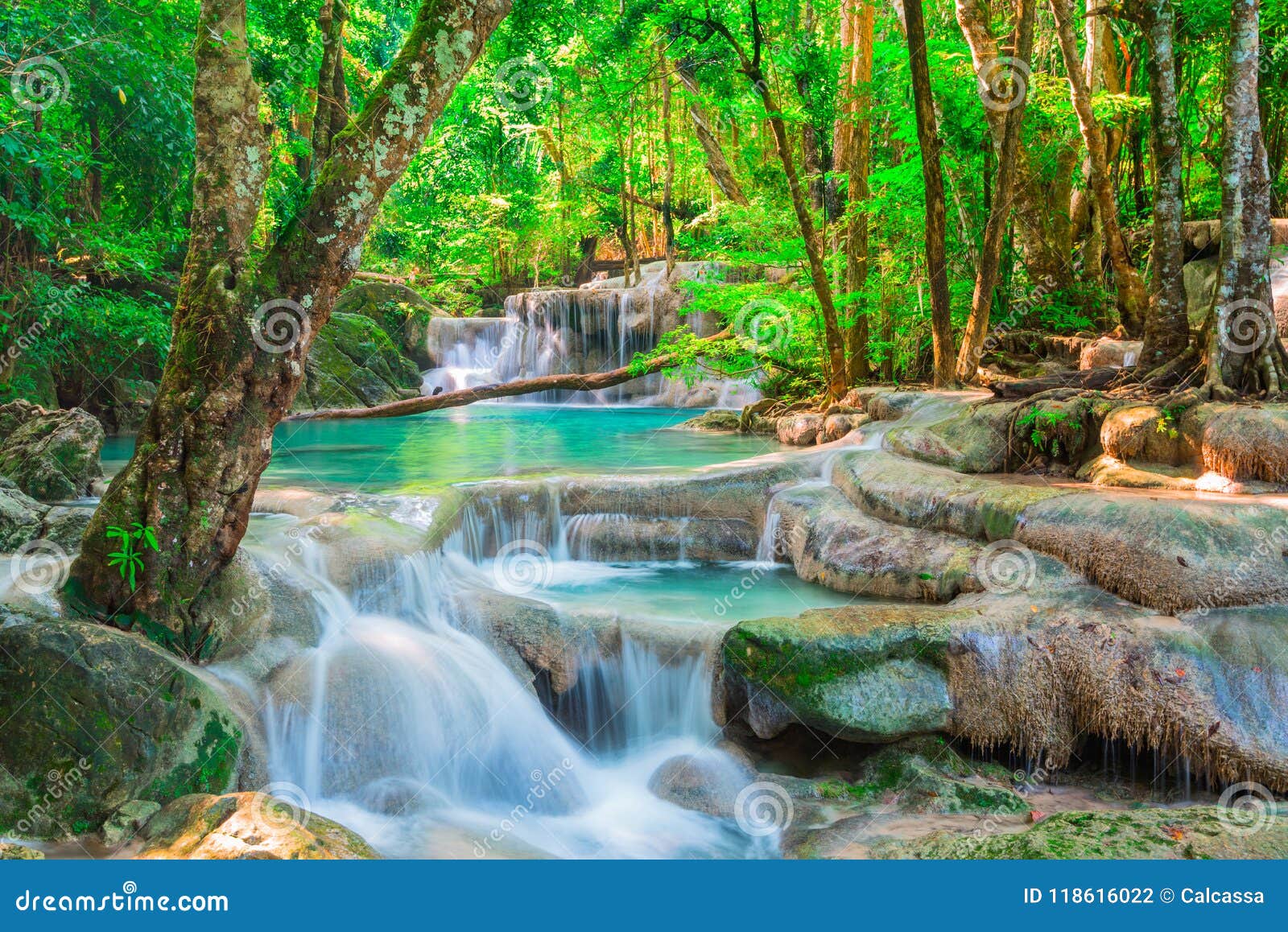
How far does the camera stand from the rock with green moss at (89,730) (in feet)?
13.1

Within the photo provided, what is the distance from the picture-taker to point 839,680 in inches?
198

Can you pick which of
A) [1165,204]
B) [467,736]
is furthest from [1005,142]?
[467,736]

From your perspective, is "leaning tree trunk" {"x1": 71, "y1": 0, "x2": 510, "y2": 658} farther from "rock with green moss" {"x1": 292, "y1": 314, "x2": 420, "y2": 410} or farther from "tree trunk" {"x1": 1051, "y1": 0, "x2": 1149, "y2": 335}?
"rock with green moss" {"x1": 292, "y1": 314, "x2": 420, "y2": 410}

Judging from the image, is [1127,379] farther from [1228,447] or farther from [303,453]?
[303,453]

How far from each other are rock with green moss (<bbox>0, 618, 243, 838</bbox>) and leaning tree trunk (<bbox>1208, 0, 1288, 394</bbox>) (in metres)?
7.55

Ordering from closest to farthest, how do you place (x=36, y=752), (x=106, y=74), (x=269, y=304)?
1. (x=36, y=752)
2. (x=269, y=304)
3. (x=106, y=74)

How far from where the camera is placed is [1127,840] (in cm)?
326

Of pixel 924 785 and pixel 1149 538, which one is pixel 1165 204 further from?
pixel 924 785

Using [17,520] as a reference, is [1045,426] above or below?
above

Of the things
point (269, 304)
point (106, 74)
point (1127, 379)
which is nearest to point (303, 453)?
point (106, 74)

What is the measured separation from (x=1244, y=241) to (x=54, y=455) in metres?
10.4

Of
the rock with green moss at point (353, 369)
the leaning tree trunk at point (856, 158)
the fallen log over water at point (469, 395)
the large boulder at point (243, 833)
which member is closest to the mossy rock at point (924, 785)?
the large boulder at point (243, 833)

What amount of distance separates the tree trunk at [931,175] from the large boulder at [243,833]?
→ 8.27 metres

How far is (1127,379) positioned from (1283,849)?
5971 millimetres
